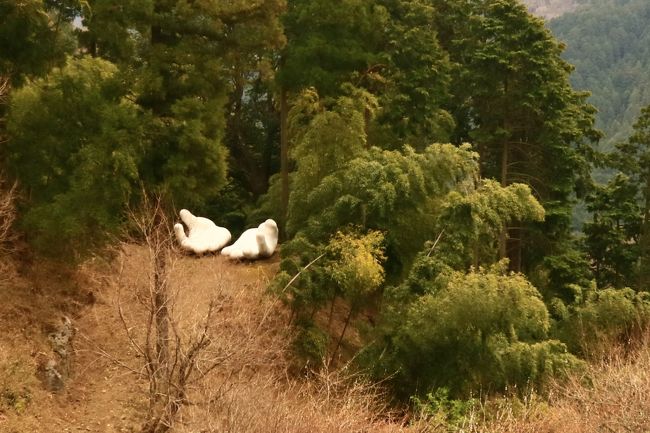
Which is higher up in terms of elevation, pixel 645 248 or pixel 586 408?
pixel 645 248

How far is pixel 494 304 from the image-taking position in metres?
Result: 10.5

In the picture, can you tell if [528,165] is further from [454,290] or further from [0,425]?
[0,425]

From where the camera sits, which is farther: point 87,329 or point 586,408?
point 87,329

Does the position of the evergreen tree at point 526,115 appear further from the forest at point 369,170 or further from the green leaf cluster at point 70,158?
the green leaf cluster at point 70,158

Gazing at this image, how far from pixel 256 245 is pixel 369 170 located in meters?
3.67

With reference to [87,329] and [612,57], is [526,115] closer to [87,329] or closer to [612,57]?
[87,329]

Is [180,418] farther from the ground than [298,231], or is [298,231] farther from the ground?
[298,231]

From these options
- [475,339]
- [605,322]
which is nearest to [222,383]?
[475,339]

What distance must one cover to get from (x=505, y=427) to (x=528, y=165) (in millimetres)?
→ 10646

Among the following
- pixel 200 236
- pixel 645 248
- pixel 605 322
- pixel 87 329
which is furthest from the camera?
pixel 645 248

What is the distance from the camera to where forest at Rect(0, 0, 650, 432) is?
→ 427 inches

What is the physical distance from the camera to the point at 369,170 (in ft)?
Result: 41.1

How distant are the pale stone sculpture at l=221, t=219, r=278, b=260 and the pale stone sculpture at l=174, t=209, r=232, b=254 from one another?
1.67 feet

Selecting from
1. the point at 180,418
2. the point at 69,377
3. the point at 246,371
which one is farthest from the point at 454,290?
the point at 69,377
